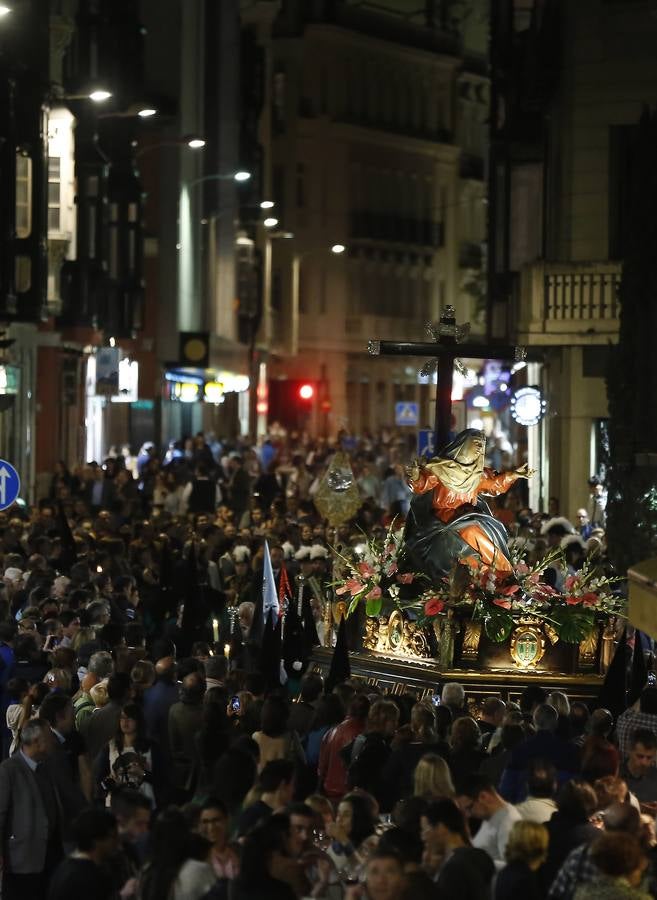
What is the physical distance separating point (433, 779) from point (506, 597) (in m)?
6.87

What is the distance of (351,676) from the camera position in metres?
18.7

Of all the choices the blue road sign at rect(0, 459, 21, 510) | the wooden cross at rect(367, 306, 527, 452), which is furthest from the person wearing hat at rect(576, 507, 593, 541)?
the wooden cross at rect(367, 306, 527, 452)

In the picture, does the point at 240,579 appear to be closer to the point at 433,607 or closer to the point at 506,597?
the point at 433,607

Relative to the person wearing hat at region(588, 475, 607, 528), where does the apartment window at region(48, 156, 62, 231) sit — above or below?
above

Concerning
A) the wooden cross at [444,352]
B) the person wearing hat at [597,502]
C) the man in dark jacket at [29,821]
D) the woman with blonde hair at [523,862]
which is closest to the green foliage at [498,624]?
the wooden cross at [444,352]

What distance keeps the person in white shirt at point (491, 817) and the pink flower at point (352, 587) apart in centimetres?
786

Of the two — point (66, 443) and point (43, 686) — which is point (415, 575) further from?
point (66, 443)

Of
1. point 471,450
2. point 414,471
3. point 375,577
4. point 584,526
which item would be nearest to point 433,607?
point 375,577

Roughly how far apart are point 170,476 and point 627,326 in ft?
35.8

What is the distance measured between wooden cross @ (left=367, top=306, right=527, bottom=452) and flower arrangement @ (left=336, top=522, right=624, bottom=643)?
1399mm

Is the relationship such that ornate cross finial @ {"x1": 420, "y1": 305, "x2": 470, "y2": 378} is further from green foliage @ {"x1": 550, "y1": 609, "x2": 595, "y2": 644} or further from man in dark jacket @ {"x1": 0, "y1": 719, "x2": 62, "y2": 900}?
man in dark jacket @ {"x1": 0, "y1": 719, "x2": 62, "y2": 900}

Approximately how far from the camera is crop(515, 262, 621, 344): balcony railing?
35.2 metres

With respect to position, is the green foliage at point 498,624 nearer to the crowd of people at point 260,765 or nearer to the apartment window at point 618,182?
the crowd of people at point 260,765

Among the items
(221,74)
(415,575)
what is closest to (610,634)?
(415,575)
